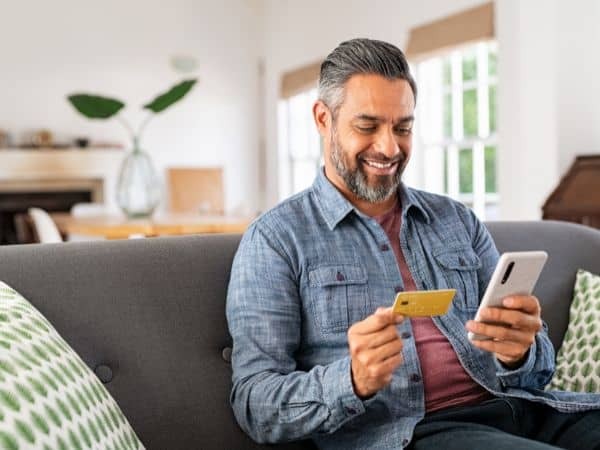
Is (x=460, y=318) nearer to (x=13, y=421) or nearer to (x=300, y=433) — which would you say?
(x=300, y=433)

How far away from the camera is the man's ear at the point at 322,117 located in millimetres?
1838

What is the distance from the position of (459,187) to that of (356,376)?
533cm

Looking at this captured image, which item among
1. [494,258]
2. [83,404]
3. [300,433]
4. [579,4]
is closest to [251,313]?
[300,433]

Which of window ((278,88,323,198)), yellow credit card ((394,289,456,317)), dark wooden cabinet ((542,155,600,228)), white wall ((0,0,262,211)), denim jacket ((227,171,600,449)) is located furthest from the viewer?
window ((278,88,323,198))

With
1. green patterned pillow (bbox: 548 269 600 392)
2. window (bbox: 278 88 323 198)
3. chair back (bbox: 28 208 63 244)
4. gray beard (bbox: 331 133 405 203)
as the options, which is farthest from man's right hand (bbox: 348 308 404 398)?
window (bbox: 278 88 323 198)

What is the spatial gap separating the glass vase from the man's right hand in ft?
11.3

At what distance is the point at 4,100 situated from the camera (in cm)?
848

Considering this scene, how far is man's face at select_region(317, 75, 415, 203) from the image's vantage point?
1750 mm

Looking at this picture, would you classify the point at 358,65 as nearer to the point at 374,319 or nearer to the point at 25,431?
the point at 374,319

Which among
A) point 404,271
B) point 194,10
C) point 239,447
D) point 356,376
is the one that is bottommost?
point 239,447

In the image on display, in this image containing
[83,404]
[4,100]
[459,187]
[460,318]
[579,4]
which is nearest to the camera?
[83,404]

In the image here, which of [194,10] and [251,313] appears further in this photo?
[194,10]

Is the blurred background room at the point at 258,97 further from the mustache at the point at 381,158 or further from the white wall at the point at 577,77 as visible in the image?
the mustache at the point at 381,158

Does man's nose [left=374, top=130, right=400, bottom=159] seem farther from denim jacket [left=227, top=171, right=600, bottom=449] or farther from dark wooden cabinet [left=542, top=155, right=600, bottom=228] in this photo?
dark wooden cabinet [left=542, top=155, right=600, bottom=228]
